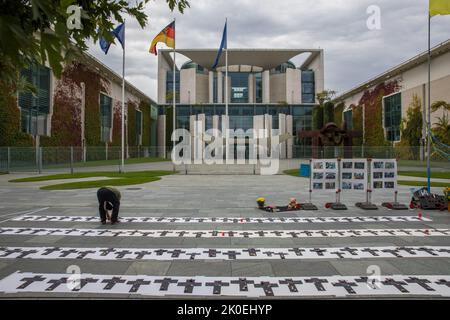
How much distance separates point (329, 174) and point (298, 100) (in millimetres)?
63374

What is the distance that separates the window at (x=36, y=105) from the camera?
30153mm

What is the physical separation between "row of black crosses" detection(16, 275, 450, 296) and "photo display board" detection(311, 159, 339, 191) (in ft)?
19.6

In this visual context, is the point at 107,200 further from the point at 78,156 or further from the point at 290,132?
the point at 290,132

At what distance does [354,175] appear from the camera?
34.8 ft

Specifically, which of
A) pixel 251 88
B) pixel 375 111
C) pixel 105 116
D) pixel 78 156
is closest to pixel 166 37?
pixel 78 156

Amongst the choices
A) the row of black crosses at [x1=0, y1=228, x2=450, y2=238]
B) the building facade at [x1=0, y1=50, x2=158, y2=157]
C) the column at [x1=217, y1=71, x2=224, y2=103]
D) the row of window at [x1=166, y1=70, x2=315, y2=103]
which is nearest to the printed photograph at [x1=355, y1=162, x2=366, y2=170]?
the row of black crosses at [x1=0, y1=228, x2=450, y2=238]

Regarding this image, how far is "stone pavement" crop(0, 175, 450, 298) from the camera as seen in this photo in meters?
4.32

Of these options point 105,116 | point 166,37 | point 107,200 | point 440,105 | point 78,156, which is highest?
point 166,37

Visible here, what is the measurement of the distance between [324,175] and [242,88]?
6470 centimetres

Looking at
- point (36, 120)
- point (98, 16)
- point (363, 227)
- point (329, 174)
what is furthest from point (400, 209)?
point (36, 120)

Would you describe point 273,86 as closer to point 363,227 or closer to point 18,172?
point 18,172

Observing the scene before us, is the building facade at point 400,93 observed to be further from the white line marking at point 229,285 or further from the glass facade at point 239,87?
the white line marking at point 229,285

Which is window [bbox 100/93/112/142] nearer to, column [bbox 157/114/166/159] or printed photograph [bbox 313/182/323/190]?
column [bbox 157/114/166/159]
